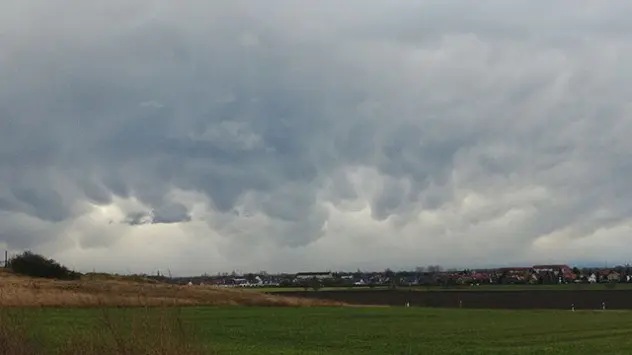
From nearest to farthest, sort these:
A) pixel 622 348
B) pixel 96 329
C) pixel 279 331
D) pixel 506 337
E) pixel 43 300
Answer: pixel 96 329
pixel 622 348
pixel 506 337
pixel 279 331
pixel 43 300

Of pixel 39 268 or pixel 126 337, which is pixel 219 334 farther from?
pixel 39 268

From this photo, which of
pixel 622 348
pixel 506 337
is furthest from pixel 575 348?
pixel 506 337

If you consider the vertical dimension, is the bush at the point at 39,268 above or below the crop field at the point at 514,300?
above

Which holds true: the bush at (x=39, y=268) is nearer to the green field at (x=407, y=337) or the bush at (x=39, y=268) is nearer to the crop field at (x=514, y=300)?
the crop field at (x=514, y=300)

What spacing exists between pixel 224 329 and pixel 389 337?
9964 mm

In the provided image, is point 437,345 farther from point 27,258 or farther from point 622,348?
point 27,258

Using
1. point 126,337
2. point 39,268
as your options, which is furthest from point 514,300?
point 126,337

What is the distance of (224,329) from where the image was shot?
1732 inches

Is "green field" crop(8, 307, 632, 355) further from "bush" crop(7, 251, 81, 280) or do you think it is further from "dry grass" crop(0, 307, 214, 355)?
"bush" crop(7, 251, 81, 280)

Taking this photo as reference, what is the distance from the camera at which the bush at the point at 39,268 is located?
121m

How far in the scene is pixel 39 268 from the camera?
121812 millimetres

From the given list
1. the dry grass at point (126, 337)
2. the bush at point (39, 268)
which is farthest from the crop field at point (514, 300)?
the dry grass at point (126, 337)

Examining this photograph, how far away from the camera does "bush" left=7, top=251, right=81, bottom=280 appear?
121m

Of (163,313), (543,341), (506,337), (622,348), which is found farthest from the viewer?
(506,337)
